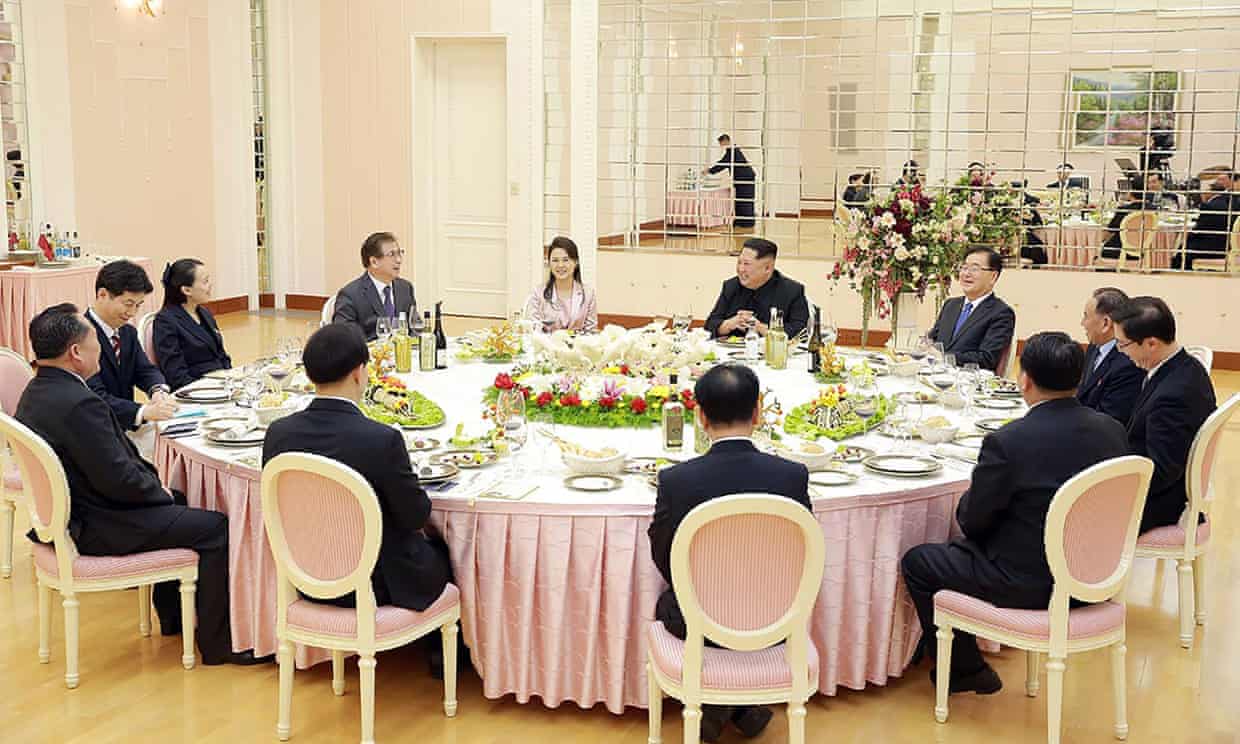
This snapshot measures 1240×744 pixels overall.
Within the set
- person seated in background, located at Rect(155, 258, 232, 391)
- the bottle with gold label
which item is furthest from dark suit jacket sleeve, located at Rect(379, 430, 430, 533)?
person seated in background, located at Rect(155, 258, 232, 391)

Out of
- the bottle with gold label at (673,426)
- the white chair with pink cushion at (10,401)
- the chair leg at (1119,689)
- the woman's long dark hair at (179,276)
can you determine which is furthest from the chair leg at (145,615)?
the chair leg at (1119,689)

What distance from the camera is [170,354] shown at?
19.6 feet

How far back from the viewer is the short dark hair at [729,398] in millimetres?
3527

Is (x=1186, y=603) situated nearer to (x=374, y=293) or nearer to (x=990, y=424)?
(x=990, y=424)

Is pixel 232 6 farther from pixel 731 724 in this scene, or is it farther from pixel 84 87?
pixel 731 724

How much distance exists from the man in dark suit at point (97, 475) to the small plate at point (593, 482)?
4.14ft

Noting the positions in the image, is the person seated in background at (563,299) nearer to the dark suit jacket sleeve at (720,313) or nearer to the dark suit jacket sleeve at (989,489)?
the dark suit jacket sleeve at (720,313)

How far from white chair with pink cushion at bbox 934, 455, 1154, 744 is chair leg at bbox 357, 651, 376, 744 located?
177cm

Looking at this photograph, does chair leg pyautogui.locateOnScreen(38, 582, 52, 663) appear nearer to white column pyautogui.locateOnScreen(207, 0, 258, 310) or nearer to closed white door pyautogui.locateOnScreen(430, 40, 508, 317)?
closed white door pyautogui.locateOnScreen(430, 40, 508, 317)

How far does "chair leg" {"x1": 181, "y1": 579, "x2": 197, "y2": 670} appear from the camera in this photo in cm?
443

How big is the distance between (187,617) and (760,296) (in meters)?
3.86

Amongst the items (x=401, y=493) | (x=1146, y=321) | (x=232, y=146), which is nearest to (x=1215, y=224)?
(x=1146, y=321)

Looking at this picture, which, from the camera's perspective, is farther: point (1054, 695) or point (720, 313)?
point (720, 313)

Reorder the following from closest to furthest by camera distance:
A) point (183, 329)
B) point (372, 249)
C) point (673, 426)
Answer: point (673, 426), point (183, 329), point (372, 249)
